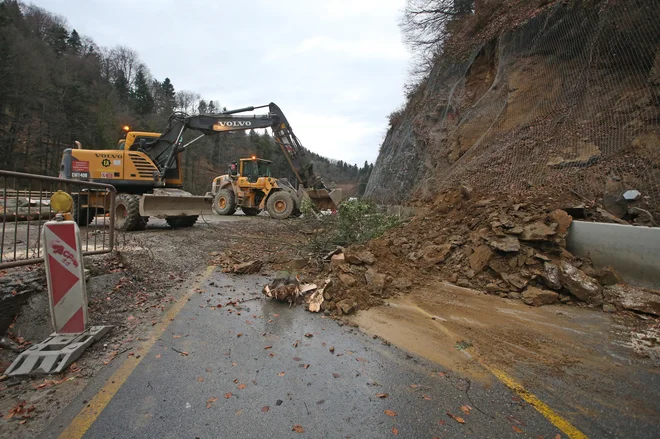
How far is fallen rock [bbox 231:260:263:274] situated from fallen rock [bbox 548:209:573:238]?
5091 millimetres

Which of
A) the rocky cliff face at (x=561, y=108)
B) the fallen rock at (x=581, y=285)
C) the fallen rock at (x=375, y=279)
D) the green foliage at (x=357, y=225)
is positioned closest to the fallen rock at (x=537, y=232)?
the fallen rock at (x=581, y=285)

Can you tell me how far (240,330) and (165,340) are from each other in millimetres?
744

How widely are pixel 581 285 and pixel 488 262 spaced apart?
118cm

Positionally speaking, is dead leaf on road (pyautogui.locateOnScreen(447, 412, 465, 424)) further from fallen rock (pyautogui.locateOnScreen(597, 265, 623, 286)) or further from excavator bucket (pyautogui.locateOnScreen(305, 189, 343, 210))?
excavator bucket (pyautogui.locateOnScreen(305, 189, 343, 210))

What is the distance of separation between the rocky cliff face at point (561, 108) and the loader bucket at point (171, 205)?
7.43 m

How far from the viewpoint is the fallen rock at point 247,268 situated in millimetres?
6012

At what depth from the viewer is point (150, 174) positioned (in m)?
10.9

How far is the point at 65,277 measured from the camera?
314cm

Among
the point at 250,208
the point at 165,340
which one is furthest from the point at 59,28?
the point at 165,340

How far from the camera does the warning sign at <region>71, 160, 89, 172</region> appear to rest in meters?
10.1

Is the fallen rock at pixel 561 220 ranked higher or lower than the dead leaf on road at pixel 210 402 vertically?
higher

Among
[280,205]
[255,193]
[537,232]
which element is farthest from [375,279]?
[255,193]

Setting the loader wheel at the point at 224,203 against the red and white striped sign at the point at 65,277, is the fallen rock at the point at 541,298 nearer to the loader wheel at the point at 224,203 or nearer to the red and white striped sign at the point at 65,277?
the red and white striped sign at the point at 65,277

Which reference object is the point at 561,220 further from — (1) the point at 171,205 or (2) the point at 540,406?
(1) the point at 171,205
